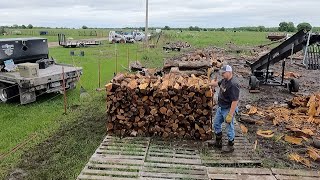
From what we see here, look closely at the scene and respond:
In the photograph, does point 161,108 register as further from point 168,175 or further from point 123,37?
point 123,37

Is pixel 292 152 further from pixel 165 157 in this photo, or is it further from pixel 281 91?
pixel 281 91

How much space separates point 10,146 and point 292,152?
20.6ft

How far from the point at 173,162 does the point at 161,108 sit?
5.15 feet

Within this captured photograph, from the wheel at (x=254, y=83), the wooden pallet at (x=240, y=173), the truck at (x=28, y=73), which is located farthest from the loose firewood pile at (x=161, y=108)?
the wheel at (x=254, y=83)

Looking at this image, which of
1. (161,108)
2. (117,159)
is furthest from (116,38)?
(117,159)

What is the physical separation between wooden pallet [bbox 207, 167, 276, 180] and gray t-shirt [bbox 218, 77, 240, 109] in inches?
55.0

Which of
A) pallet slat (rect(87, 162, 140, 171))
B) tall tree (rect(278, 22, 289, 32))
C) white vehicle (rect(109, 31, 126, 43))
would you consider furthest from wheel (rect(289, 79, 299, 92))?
tall tree (rect(278, 22, 289, 32))

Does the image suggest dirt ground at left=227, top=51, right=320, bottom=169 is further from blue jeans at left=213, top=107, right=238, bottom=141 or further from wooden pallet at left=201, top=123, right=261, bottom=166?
blue jeans at left=213, top=107, right=238, bottom=141

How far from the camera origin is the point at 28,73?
31.5 feet

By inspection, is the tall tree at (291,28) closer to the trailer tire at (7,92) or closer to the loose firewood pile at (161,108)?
the trailer tire at (7,92)

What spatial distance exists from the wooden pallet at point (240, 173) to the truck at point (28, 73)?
6028 millimetres

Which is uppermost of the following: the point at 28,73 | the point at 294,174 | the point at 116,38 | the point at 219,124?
the point at 116,38

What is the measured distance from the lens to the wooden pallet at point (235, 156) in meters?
6.11

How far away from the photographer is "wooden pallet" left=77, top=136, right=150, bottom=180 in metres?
5.53
